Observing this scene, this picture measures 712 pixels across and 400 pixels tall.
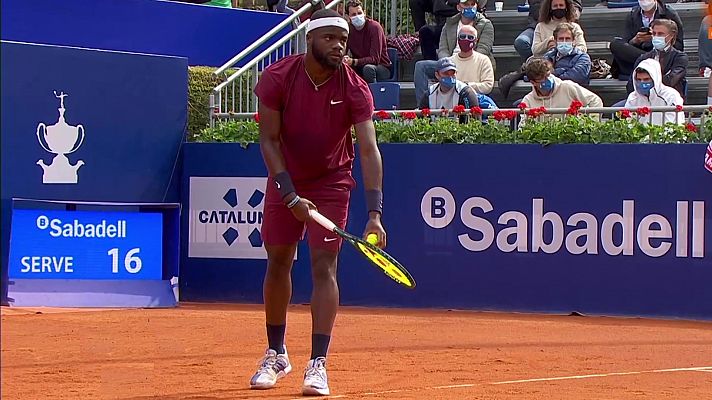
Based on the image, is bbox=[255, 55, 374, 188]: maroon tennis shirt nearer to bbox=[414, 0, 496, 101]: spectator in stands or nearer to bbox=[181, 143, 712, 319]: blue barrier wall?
bbox=[181, 143, 712, 319]: blue barrier wall

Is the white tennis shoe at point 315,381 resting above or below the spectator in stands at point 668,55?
below

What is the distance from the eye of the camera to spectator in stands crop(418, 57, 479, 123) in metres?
13.9

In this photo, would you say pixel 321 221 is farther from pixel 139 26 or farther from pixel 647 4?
pixel 647 4

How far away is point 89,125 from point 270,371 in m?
6.11

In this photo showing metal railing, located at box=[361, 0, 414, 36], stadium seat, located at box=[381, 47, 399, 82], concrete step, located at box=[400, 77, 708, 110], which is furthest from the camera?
metal railing, located at box=[361, 0, 414, 36]

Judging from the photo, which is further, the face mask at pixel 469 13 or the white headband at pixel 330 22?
the face mask at pixel 469 13

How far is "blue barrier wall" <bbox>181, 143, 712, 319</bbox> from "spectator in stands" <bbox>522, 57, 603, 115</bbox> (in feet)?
5.68

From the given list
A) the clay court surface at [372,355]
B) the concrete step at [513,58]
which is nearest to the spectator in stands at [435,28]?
the concrete step at [513,58]

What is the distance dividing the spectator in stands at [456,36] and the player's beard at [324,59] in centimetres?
961

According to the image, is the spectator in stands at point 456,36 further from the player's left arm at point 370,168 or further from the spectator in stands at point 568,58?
the player's left arm at point 370,168

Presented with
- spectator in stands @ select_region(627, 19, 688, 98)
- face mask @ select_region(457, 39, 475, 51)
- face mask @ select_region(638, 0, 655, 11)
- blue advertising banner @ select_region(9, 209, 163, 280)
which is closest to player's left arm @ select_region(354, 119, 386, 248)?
blue advertising banner @ select_region(9, 209, 163, 280)

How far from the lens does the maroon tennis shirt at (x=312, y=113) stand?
6418 mm

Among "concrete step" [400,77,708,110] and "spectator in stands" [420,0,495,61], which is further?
"spectator in stands" [420,0,495,61]

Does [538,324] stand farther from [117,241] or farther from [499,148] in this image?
[117,241]
